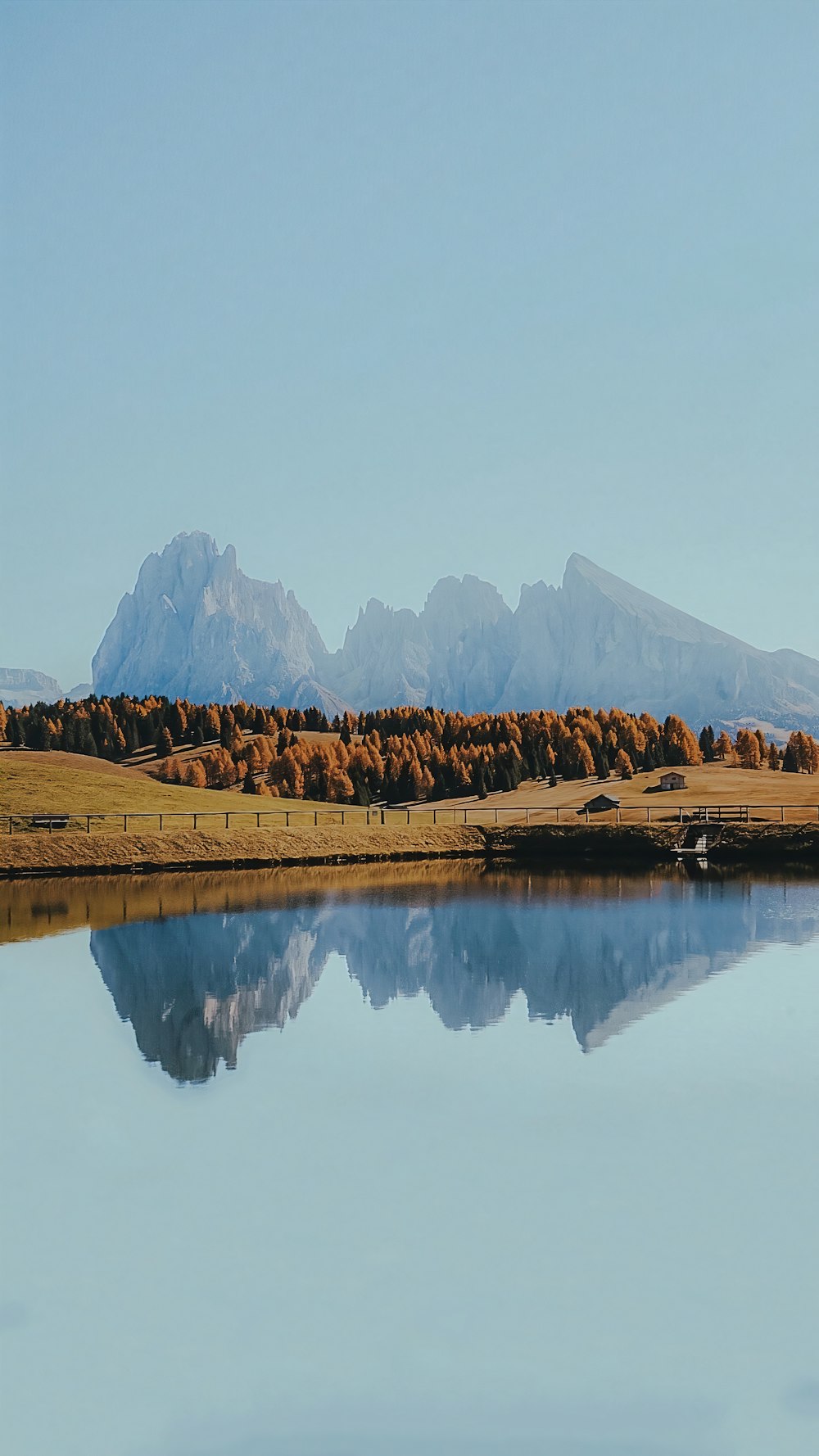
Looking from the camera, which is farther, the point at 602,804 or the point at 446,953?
the point at 602,804

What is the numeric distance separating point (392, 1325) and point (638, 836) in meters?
66.8

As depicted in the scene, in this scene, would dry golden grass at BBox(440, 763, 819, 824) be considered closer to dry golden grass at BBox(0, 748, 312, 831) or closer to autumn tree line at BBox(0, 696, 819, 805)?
autumn tree line at BBox(0, 696, 819, 805)

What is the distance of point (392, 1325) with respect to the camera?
1334 cm

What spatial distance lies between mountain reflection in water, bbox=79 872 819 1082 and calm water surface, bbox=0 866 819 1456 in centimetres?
28

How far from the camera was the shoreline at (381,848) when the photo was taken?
66375 mm

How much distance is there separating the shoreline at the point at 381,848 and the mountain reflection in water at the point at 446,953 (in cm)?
1550

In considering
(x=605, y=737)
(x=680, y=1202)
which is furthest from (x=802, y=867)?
(x=605, y=737)

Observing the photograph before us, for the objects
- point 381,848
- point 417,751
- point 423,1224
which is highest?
point 417,751

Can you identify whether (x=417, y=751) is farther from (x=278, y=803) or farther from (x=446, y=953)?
(x=446, y=953)

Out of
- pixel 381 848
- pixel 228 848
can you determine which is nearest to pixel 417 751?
pixel 381 848

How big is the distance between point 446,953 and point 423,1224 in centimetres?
2213

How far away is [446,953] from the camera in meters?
38.1

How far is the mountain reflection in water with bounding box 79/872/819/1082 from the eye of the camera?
93.1 feet

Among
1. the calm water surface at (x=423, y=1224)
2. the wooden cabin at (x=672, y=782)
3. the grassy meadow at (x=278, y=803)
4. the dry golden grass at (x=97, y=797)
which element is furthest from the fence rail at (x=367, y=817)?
the calm water surface at (x=423, y=1224)
